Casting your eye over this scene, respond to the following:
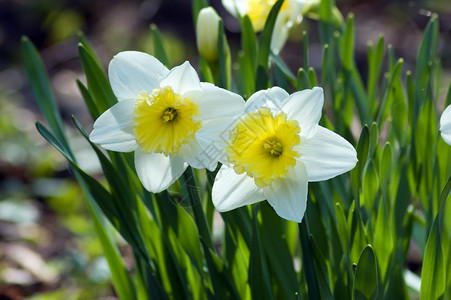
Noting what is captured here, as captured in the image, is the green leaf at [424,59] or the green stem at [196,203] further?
the green leaf at [424,59]

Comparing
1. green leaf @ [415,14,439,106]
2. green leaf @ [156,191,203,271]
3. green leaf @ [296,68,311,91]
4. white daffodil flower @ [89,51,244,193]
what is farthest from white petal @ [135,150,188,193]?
green leaf @ [415,14,439,106]

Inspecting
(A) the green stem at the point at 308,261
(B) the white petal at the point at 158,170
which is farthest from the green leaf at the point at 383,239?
(B) the white petal at the point at 158,170

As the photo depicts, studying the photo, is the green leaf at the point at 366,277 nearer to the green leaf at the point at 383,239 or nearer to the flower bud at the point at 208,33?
the green leaf at the point at 383,239

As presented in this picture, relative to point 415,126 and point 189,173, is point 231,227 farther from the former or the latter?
point 415,126

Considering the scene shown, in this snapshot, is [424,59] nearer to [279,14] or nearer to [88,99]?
[279,14]

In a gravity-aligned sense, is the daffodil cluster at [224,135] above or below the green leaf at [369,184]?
above

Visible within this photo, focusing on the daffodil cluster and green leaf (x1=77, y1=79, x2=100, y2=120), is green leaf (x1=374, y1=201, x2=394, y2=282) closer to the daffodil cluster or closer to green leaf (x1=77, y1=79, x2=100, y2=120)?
the daffodil cluster

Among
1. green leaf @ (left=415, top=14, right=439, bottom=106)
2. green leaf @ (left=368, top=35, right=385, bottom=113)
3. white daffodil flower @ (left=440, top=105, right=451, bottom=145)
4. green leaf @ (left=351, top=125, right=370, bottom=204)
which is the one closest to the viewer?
white daffodil flower @ (left=440, top=105, right=451, bottom=145)
